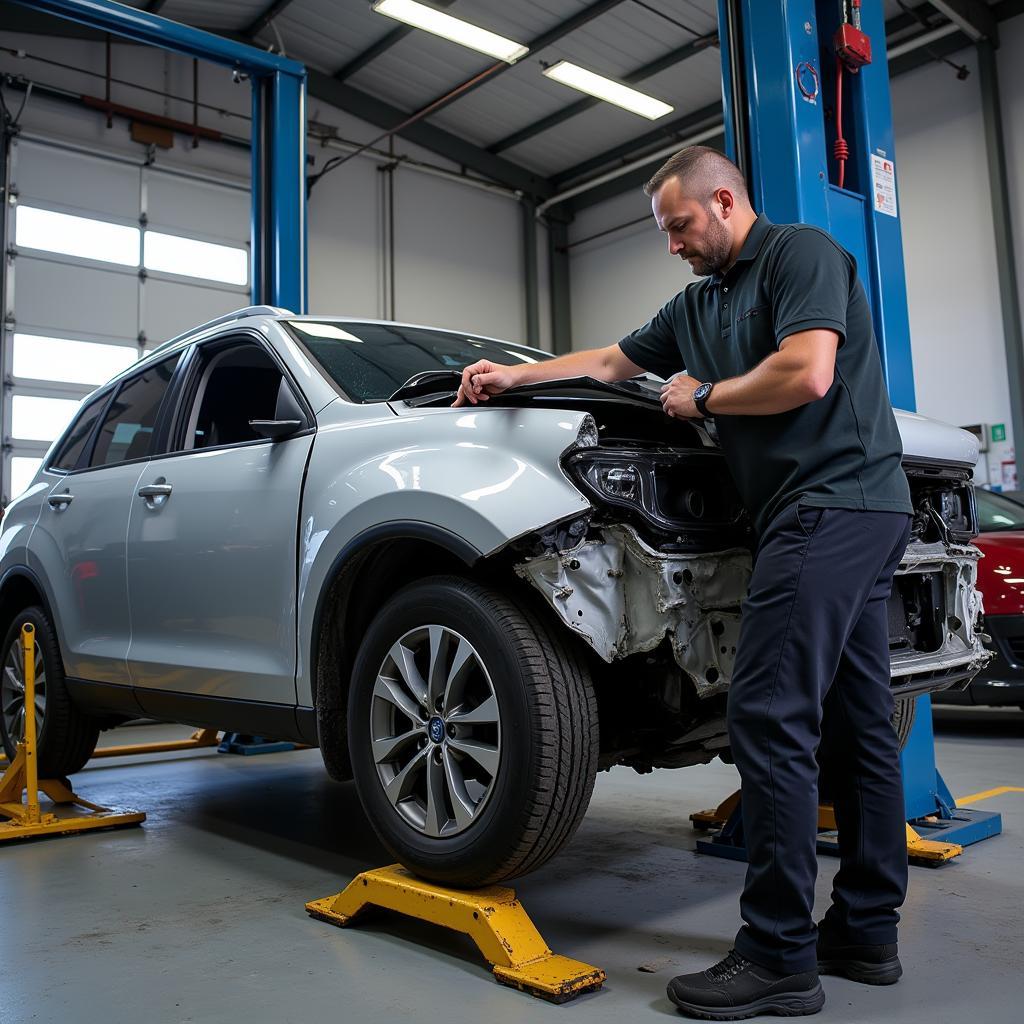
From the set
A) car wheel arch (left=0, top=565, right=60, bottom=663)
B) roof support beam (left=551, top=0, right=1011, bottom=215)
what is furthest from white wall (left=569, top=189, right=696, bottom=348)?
car wheel arch (left=0, top=565, right=60, bottom=663)

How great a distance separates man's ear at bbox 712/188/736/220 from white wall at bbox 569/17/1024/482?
378 inches

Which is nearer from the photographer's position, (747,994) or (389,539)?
(747,994)

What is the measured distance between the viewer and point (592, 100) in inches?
537

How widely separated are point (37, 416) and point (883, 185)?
30.2 ft

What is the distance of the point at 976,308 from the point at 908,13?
10.9 ft

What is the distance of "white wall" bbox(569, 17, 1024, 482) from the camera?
10.8 m

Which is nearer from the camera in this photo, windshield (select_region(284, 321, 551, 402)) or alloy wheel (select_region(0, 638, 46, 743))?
windshield (select_region(284, 321, 551, 402))

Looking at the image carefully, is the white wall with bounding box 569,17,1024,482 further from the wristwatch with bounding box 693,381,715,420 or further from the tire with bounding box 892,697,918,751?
the wristwatch with bounding box 693,381,715,420

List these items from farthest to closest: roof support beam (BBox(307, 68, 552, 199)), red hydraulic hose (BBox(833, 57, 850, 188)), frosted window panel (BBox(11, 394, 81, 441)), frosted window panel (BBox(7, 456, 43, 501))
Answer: roof support beam (BBox(307, 68, 552, 199)), frosted window panel (BBox(11, 394, 81, 441)), frosted window panel (BBox(7, 456, 43, 501)), red hydraulic hose (BBox(833, 57, 850, 188))

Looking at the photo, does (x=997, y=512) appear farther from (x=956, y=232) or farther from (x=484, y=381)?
(x=956, y=232)

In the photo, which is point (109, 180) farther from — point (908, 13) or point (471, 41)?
point (908, 13)

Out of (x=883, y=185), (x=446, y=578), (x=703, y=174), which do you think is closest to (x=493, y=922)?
(x=446, y=578)

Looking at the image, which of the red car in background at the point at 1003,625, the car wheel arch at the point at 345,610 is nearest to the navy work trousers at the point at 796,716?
the car wheel arch at the point at 345,610

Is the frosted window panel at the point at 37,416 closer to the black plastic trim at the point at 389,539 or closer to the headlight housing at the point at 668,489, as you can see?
the black plastic trim at the point at 389,539
